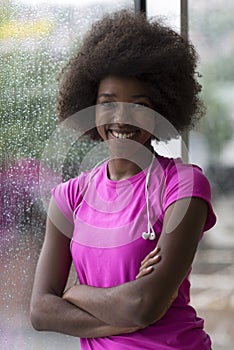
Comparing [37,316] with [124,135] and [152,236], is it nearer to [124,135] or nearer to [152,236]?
[152,236]

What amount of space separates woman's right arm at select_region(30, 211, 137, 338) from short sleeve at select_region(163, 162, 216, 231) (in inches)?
11.0

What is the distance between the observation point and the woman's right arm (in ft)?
5.04

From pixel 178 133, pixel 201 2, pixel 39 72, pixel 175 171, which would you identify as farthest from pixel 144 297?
pixel 201 2

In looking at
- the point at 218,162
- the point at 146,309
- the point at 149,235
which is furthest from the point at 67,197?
the point at 218,162

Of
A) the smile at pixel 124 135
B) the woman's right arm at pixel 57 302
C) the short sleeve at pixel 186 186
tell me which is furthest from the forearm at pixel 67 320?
the smile at pixel 124 135

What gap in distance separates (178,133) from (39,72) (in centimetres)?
45

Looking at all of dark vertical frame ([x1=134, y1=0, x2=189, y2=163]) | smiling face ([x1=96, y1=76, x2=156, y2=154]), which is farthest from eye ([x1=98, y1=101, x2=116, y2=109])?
dark vertical frame ([x1=134, y1=0, x2=189, y2=163])

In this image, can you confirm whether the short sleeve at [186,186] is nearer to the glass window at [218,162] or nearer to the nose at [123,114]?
the nose at [123,114]

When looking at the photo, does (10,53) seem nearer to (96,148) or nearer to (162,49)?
(96,148)

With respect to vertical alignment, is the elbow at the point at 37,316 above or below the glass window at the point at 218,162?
below

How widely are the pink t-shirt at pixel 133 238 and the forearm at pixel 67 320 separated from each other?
1.0 inches

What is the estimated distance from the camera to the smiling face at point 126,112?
1.58m

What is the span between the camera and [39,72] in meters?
1.94

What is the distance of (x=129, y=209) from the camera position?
1.57 metres
